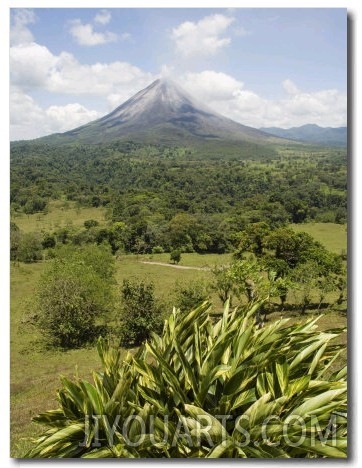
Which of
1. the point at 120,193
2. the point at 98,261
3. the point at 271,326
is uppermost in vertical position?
the point at 120,193

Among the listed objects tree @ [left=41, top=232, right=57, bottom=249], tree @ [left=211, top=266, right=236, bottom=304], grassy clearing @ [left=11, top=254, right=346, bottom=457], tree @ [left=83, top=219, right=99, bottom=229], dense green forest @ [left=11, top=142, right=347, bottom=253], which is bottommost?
grassy clearing @ [left=11, top=254, right=346, bottom=457]

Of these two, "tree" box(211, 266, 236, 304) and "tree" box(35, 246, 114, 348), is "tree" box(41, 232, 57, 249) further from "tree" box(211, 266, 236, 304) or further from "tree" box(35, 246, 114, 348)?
"tree" box(211, 266, 236, 304)

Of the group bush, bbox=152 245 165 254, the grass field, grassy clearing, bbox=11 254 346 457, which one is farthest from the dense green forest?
grassy clearing, bbox=11 254 346 457

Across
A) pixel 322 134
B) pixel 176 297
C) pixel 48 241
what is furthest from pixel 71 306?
pixel 322 134

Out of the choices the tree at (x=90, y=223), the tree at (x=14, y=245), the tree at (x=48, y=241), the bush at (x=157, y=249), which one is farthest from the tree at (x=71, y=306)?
the tree at (x=90, y=223)

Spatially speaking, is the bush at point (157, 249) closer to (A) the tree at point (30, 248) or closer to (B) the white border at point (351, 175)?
(A) the tree at point (30, 248)
